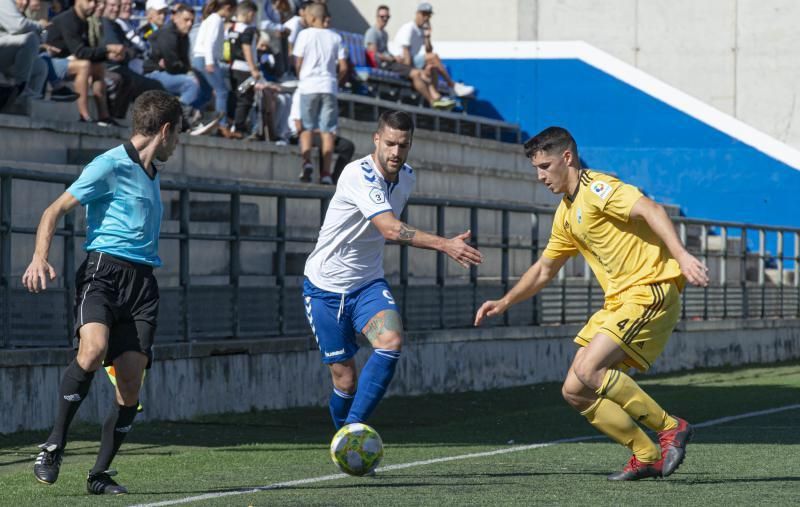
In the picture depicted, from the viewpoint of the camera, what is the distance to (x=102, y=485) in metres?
8.27

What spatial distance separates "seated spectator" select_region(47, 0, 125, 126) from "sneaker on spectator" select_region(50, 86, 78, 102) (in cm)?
15

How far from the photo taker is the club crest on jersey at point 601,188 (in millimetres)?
8516

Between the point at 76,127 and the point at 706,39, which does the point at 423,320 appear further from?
the point at 706,39

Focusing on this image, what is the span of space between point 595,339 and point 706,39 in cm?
2269

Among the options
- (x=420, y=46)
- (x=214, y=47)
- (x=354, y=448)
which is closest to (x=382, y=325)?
(x=354, y=448)

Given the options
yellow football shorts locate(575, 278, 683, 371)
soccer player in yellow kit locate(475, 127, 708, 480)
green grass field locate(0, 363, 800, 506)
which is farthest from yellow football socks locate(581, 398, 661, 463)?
yellow football shorts locate(575, 278, 683, 371)

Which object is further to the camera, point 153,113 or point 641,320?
point 641,320

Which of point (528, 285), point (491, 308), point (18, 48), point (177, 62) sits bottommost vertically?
point (491, 308)

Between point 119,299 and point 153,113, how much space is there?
99cm

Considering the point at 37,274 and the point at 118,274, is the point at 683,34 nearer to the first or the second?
the point at 118,274

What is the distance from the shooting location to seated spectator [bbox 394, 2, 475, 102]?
26062 millimetres

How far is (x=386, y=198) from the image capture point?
9164mm

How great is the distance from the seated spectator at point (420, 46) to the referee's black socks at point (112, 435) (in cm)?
1826

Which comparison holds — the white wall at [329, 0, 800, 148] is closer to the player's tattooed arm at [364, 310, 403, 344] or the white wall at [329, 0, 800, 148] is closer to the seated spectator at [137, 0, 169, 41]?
the seated spectator at [137, 0, 169, 41]
